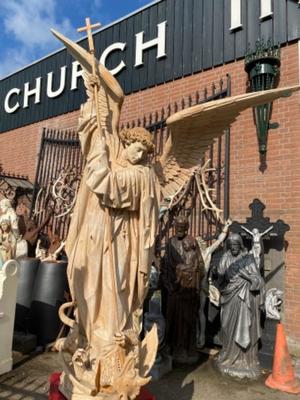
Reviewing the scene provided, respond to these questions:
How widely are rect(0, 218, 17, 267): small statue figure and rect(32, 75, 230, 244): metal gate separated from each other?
2.39 meters

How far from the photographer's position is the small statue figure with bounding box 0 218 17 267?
506 centimetres

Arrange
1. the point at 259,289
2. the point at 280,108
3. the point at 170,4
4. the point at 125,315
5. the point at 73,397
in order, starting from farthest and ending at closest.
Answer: the point at 170,4 < the point at 280,108 < the point at 259,289 < the point at 125,315 < the point at 73,397

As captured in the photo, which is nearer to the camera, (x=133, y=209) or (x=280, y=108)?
(x=133, y=209)

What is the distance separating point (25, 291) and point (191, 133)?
372cm

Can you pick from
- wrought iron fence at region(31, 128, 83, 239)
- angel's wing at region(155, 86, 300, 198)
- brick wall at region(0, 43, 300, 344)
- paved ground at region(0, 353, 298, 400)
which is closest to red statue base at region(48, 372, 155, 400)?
paved ground at region(0, 353, 298, 400)

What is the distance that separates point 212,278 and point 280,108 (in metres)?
3.07

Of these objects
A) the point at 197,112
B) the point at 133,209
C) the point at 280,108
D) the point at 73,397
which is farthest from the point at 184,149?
the point at 280,108

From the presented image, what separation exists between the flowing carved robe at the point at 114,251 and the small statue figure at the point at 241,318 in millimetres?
1915

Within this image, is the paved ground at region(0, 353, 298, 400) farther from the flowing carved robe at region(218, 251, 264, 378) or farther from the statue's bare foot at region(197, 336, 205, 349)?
the statue's bare foot at region(197, 336, 205, 349)

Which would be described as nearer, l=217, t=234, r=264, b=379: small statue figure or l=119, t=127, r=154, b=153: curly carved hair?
l=119, t=127, r=154, b=153: curly carved hair

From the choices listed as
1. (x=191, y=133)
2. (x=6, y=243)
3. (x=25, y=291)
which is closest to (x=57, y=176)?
(x=25, y=291)

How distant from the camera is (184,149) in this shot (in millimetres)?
3576

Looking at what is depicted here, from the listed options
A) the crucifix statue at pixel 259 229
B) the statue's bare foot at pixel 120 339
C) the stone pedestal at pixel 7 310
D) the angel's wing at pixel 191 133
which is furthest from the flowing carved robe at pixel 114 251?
the crucifix statue at pixel 259 229

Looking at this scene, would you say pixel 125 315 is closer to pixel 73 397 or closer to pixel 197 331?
pixel 73 397
